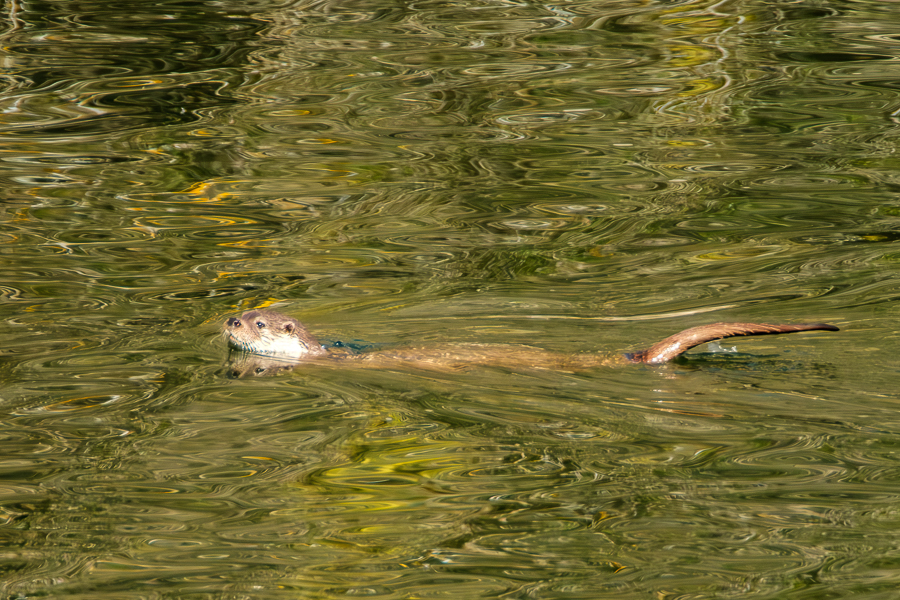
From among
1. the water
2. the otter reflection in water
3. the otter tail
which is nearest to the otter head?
the otter reflection in water

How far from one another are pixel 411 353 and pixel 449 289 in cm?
102

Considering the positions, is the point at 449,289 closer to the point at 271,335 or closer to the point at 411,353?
the point at 411,353

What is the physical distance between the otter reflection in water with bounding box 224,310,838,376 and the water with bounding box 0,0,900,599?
12 cm

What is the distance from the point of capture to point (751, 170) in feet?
28.6

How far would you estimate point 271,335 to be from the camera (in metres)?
6.18

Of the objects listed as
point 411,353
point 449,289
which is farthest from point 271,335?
point 449,289

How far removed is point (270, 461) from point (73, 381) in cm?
160

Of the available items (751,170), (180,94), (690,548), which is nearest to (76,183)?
(180,94)

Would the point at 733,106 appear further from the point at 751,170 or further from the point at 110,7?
the point at 110,7

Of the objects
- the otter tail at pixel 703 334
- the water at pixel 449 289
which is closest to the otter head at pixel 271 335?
the water at pixel 449 289

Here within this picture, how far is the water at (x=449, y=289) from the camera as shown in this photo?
407cm

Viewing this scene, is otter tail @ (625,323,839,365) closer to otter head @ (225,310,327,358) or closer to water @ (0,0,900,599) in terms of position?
water @ (0,0,900,599)

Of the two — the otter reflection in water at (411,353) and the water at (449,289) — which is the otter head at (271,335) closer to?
the otter reflection in water at (411,353)

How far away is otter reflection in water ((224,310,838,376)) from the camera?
18.4 feet
